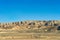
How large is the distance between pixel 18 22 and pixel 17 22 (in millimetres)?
824

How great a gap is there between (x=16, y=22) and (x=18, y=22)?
75.5 inches

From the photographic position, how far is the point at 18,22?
141500 mm

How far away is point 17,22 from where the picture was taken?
14200 centimetres

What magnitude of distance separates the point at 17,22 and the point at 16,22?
3.64 feet

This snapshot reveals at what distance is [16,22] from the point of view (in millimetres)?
142875
